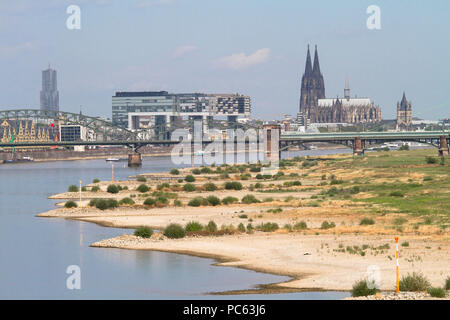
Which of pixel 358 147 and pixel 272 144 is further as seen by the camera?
pixel 272 144

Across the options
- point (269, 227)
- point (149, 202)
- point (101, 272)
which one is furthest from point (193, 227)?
point (149, 202)

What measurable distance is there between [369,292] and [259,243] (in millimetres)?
15954

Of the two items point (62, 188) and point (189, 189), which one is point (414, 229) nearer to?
point (189, 189)

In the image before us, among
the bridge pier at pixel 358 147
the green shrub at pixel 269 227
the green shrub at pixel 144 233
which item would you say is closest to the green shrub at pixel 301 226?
the green shrub at pixel 269 227

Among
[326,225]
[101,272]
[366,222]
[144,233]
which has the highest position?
[366,222]

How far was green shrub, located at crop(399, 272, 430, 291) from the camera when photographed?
31.6 m

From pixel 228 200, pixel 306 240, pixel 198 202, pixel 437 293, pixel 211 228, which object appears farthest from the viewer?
pixel 228 200

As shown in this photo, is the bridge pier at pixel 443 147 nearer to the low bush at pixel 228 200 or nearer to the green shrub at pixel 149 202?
the low bush at pixel 228 200

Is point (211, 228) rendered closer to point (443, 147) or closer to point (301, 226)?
point (301, 226)

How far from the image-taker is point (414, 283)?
3173 centimetres

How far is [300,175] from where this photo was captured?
120 meters

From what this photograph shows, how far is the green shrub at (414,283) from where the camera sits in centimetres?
3164

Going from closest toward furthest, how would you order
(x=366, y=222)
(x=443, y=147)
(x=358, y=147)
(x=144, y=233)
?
(x=144, y=233) < (x=366, y=222) < (x=443, y=147) < (x=358, y=147)
